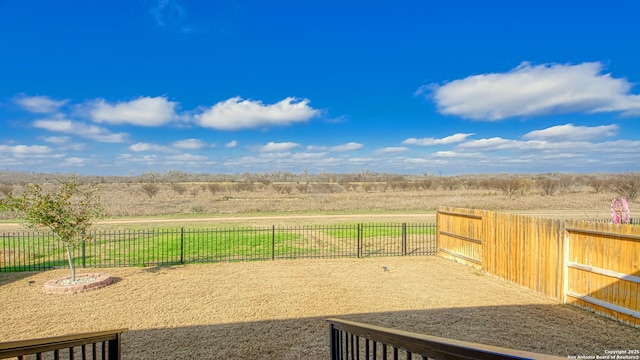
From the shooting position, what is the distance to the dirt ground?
6207 mm

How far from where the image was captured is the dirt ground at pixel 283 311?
6207mm

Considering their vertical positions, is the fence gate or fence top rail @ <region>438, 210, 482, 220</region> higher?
fence top rail @ <region>438, 210, 482, 220</region>

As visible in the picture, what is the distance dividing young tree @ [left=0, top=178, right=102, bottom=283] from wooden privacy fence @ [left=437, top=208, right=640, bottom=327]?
441 inches

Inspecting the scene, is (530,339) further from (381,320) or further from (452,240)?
(452,240)

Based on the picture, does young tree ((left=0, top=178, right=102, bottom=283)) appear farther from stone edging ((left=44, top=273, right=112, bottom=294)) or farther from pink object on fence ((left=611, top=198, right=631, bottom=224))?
pink object on fence ((left=611, top=198, right=631, bottom=224))

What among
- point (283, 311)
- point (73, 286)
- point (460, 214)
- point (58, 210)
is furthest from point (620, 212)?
point (58, 210)

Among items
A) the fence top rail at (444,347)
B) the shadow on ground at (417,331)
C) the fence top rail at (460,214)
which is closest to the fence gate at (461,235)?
the fence top rail at (460,214)

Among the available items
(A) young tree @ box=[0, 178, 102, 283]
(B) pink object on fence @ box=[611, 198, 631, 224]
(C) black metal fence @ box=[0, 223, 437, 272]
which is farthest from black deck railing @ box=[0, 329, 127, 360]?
(B) pink object on fence @ box=[611, 198, 631, 224]

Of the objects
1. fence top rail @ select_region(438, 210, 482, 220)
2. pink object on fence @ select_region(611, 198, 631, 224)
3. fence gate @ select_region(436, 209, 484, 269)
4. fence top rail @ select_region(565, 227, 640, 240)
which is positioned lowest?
fence gate @ select_region(436, 209, 484, 269)

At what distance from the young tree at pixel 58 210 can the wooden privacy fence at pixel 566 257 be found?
36.7 feet

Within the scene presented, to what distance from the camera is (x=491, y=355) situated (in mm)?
1521

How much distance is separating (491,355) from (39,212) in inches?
429

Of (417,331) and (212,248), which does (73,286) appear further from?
(417,331)

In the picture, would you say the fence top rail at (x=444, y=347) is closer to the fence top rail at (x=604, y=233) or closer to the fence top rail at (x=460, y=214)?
the fence top rail at (x=604, y=233)
